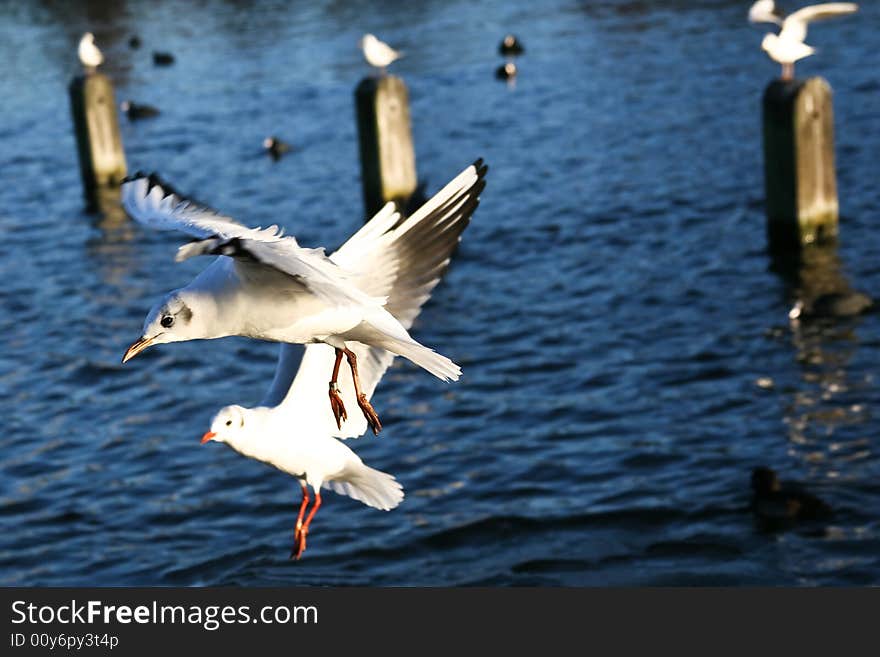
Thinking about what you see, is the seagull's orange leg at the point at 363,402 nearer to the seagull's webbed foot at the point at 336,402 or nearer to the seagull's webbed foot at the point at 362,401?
the seagull's webbed foot at the point at 362,401

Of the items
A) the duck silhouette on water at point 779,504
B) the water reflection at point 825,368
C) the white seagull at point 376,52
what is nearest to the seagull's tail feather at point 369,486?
the duck silhouette on water at point 779,504

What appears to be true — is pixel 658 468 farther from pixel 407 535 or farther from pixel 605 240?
pixel 605 240

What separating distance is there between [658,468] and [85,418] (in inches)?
264

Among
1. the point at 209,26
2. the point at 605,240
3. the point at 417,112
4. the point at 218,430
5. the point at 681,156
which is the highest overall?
the point at 209,26

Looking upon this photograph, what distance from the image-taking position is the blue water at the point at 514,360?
47.3 feet

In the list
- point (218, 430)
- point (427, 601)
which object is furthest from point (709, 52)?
point (218, 430)

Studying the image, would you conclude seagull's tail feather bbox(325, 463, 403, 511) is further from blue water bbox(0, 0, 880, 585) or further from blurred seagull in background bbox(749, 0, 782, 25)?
blurred seagull in background bbox(749, 0, 782, 25)

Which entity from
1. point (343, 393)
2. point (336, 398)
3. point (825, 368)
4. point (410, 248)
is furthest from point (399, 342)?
point (825, 368)

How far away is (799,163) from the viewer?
771 inches

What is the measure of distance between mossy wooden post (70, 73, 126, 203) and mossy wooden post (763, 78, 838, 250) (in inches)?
471

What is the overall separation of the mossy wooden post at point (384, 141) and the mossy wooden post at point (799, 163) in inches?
210

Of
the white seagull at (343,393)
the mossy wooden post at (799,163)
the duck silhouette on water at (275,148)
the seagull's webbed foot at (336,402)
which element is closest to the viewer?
the seagull's webbed foot at (336,402)

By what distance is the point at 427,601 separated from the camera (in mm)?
13172

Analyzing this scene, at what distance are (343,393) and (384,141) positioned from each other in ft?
42.0
